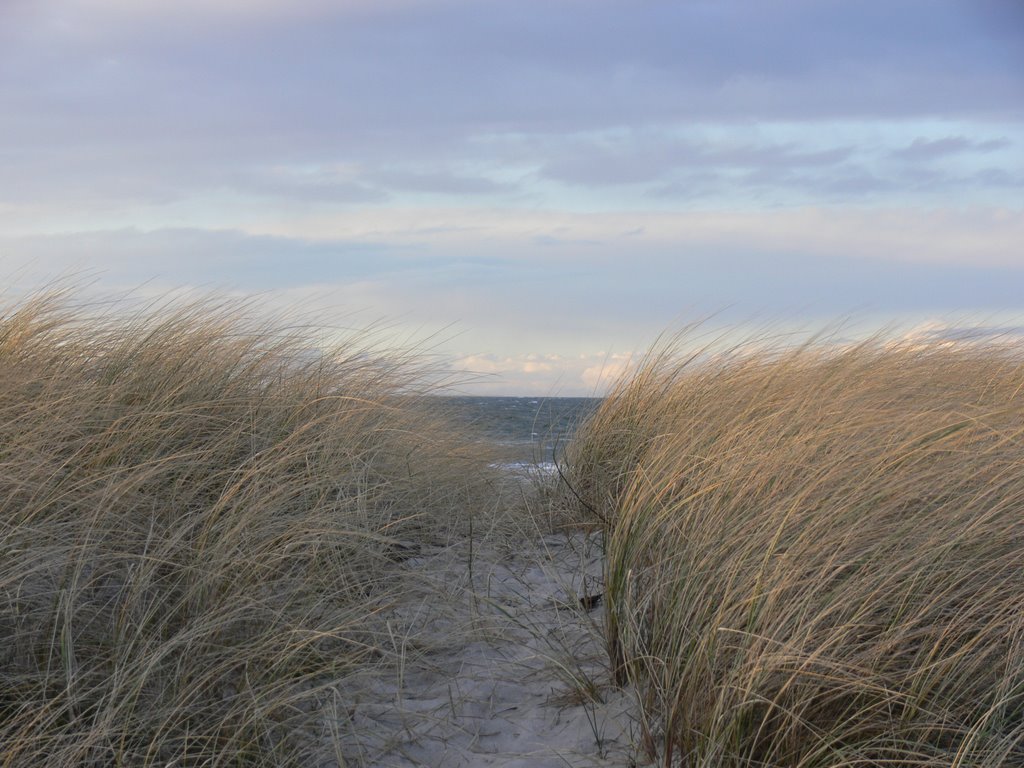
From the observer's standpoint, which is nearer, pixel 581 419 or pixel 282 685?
pixel 282 685

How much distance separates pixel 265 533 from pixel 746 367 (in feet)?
8.68

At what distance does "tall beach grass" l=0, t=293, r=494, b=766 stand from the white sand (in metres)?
0.14

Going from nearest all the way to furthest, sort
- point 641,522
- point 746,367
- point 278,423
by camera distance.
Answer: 1. point 641,522
2. point 278,423
3. point 746,367

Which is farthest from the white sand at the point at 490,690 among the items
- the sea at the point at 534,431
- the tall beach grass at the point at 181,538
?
the sea at the point at 534,431

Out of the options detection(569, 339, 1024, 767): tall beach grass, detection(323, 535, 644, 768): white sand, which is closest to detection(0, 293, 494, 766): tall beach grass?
detection(323, 535, 644, 768): white sand

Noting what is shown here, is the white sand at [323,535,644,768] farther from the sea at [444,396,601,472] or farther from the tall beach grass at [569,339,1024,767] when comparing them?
the sea at [444,396,601,472]

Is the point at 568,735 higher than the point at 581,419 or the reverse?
the reverse

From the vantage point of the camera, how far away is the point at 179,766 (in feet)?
5.89

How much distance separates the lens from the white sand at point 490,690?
1.96 metres

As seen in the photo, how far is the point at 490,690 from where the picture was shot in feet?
7.47

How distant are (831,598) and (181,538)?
176 centimetres

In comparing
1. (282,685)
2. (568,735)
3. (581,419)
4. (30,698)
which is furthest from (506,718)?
(581,419)

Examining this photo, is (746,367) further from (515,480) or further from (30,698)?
(30,698)

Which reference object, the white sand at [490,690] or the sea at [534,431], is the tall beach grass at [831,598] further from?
the sea at [534,431]
